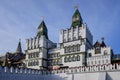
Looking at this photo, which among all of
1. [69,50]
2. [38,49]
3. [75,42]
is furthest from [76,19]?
[38,49]

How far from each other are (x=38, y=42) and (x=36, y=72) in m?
23.7

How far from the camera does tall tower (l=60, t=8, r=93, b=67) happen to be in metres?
61.3

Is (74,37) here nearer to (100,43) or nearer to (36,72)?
(100,43)

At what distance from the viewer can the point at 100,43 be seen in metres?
66.6

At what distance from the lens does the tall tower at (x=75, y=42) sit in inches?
2414

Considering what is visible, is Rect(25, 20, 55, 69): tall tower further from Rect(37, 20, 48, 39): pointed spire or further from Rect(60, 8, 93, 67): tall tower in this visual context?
Rect(60, 8, 93, 67): tall tower

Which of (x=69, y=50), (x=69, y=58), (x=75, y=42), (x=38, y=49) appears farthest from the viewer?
(x=38, y=49)

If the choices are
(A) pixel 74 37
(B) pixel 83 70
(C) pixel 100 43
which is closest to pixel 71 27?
(A) pixel 74 37

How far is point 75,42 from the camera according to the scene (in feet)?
209

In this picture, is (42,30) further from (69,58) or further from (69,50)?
(69,58)

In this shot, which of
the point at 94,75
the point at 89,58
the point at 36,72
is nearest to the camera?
the point at 94,75

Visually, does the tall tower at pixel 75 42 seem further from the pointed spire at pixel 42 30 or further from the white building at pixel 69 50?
the pointed spire at pixel 42 30

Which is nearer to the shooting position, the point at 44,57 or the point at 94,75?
the point at 94,75

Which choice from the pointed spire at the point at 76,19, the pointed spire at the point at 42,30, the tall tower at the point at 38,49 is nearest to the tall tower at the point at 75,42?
the pointed spire at the point at 76,19
